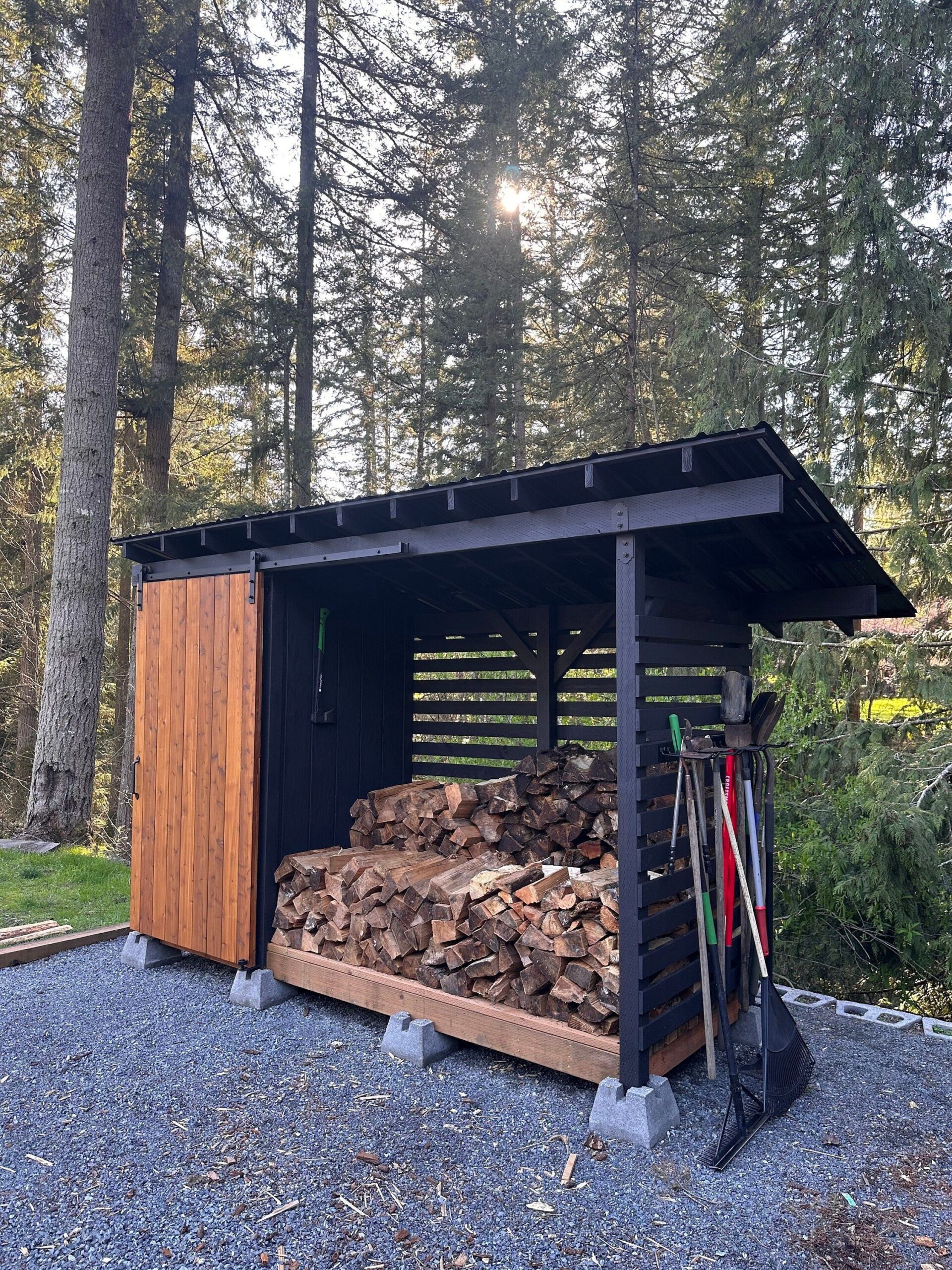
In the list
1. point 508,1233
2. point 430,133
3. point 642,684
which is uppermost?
point 430,133

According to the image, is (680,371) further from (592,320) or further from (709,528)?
(709,528)

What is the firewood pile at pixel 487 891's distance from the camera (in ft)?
9.41

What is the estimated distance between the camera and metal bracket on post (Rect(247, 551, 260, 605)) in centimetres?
374

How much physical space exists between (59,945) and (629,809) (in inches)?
135

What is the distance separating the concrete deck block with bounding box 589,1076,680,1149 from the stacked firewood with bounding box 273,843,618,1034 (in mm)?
201

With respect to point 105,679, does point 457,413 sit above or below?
above

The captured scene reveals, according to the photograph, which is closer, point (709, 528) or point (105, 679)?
point (709, 528)

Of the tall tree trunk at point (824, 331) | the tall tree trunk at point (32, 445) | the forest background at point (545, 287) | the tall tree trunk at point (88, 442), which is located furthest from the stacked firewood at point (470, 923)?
the tall tree trunk at point (32, 445)

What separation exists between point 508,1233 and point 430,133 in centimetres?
976

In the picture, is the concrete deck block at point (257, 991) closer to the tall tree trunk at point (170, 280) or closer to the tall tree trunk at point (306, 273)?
the tall tree trunk at point (170, 280)

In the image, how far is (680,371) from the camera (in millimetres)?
7312

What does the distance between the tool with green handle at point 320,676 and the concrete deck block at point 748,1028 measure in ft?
7.70

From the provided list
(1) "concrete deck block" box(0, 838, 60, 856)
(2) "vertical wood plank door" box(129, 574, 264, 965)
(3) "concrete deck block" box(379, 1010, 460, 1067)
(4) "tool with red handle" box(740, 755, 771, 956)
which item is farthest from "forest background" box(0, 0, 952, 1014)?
(2) "vertical wood plank door" box(129, 574, 264, 965)

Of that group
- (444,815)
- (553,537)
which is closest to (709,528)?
(553,537)
